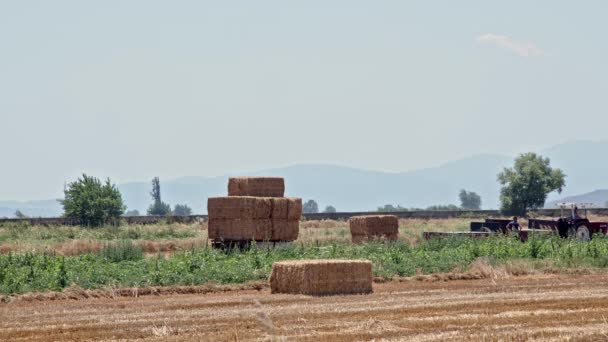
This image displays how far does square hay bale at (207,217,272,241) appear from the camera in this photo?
147 feet

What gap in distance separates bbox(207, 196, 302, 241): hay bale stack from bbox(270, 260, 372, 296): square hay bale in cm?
1581

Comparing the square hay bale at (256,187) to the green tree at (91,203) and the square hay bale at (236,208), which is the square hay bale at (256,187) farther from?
the green tree at (91,203)

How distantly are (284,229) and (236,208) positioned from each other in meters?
2.47

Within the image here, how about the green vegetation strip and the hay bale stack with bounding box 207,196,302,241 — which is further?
the hay bale stack with bounding box 207,196,302,241

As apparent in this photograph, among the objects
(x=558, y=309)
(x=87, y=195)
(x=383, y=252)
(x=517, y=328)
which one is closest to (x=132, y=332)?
(x=517, y=328)

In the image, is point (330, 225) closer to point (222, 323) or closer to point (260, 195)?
point (260, 195)

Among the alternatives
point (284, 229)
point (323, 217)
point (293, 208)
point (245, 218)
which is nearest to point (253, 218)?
point (245, 218)

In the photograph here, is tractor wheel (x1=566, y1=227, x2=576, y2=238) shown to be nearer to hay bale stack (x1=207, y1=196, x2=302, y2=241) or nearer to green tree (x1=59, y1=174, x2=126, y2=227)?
hay bale stack (x1=207, y1=196, x2=302, y2=241)

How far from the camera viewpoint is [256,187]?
156 feet

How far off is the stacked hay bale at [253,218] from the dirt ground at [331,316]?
1506 centimetres

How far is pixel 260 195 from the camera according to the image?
1876 inches

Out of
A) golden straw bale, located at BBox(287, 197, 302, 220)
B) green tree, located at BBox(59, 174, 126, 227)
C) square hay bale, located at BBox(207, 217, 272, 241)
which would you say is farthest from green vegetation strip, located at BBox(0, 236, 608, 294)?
green tree, located at BBox(59, 174, 126, 227)

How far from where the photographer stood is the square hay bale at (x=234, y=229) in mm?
44781

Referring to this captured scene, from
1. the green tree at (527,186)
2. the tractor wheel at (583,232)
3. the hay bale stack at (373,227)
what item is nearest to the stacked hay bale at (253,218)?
the hay bale stack at (373,227)
